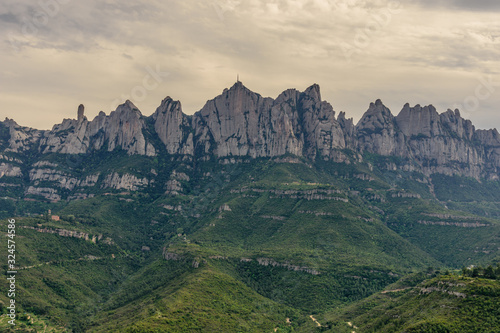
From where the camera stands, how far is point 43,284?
183500 millimetres

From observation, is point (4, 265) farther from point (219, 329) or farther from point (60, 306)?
point (219, 329)

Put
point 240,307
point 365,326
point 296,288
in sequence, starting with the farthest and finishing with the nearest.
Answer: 1. point 296,288
2. point 240,307
3. point 365,326

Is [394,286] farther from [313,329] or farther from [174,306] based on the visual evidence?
[174,306]

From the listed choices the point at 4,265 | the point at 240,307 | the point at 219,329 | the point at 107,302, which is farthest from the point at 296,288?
the point at 4,265

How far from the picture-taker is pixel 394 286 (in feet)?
588

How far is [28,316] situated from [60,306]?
17.9m

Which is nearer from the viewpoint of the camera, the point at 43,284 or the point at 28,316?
the point at 28,316

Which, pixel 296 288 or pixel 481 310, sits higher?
pixel 481 310

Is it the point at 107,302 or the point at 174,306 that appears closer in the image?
the point at 174,306

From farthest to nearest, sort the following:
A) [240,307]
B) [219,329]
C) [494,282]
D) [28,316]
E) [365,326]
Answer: [240,307] → [28,316] → [219,329] → [365,326] → [494,282]

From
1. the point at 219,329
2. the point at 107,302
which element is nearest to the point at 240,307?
the point at 219,329

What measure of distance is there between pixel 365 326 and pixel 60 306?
338 feet

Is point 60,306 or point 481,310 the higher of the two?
point 481,310

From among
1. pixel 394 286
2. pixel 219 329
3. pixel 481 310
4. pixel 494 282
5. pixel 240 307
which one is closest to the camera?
pixel 481 310
